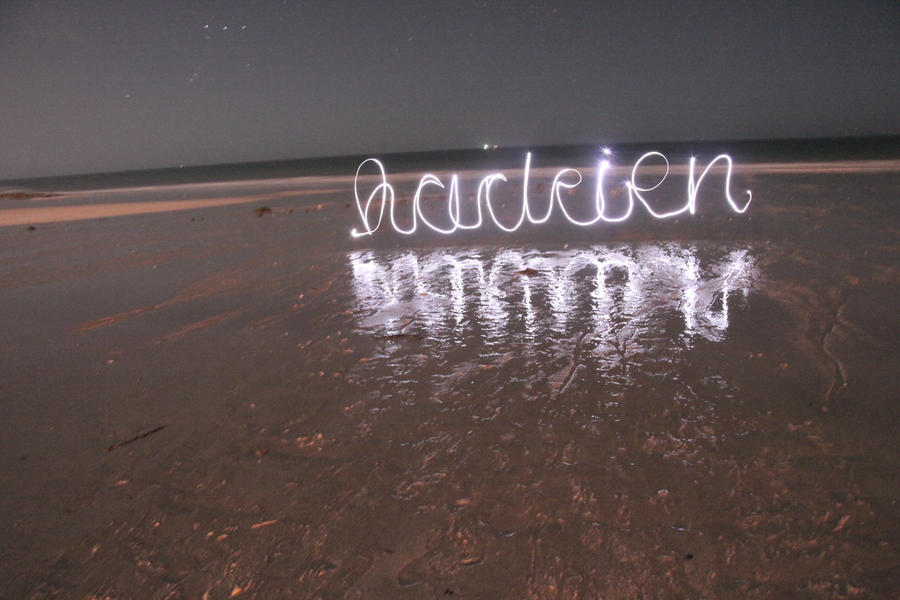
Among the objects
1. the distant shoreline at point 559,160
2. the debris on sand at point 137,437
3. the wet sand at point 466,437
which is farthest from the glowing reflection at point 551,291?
the distant shoreline at point 559,160

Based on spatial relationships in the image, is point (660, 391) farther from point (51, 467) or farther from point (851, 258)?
point (851, 258)

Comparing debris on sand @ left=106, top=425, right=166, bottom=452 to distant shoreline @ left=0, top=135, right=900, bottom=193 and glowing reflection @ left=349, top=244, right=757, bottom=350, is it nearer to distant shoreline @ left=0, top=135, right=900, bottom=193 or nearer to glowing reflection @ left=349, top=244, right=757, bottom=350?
glowing reflection @ left=349, top=244, right=757, bottom=350

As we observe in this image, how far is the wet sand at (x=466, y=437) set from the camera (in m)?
1.73

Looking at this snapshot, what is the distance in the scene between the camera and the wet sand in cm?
173

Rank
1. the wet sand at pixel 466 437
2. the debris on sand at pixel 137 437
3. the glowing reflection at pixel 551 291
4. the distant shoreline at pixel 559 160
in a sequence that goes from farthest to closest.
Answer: the distant shoreline at pixel 559 160
the glowing reflection at pixel 551 291
the debris on sand at pixel 137 437
the wet sand at pixel 466 437

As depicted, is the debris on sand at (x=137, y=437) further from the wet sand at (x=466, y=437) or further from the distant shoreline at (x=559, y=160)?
the distant shoreline at (x=559, y=160)

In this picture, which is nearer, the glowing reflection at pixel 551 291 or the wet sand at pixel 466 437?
the wet sand at pixel 466 437

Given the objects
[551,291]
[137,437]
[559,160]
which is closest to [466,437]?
[137,437]

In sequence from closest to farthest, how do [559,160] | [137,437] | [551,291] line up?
1. [137,437]
2. [551,291]
3. [559,160]

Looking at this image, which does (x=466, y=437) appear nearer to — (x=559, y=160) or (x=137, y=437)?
(x=137, y=437)

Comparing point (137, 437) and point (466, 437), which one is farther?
point (137, 437)

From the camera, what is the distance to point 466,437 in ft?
8.04

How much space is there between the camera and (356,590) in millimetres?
1656

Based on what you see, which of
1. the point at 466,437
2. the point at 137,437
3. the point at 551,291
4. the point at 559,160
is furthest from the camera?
the point at 559,160
